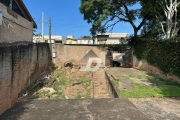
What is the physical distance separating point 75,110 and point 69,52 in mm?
10276

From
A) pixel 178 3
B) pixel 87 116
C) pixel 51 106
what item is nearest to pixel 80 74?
pixel 51 106

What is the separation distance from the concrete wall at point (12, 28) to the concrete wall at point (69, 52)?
15.2 ft

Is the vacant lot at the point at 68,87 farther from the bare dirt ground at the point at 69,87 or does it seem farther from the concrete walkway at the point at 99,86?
the concrete walkway at the point at 99,86

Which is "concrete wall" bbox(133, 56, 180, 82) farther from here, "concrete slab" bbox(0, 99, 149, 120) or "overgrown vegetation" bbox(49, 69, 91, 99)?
"concrete slab" bbox(0, 99, 149, 120)

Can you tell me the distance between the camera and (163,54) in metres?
9.42

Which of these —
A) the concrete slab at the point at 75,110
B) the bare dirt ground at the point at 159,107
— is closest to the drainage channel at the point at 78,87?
the bare dirt ground at the point at 159,107

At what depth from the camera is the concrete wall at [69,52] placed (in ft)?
47.5

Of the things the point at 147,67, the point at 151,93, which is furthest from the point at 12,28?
the point at 147,67

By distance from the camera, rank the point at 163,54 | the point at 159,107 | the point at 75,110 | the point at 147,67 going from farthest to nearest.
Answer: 1. the point at 147,67
2. the point at 163,54
3. the point at 159,107
4. the point at 75,110

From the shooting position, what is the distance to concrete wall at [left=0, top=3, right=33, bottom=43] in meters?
6.25

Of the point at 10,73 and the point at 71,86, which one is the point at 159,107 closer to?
the point at 10,73

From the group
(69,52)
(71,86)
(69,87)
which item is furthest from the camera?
(69,52)

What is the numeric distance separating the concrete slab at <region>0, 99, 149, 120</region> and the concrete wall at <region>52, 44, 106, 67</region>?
9.10 meters

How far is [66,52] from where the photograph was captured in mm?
14586
